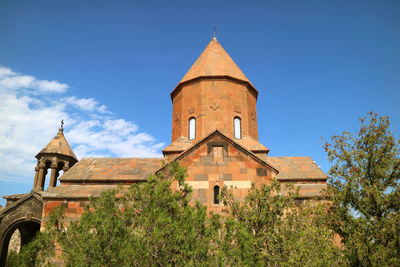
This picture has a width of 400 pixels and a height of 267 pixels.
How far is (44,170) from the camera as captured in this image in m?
12.7

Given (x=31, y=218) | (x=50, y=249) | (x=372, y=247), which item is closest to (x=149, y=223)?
(x=50, y=249)

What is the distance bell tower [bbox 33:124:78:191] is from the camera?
12.4 metres

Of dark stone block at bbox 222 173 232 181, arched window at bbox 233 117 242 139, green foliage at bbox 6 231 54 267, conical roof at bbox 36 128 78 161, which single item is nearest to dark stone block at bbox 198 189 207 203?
dark stone block at bbox 222 173 232 181

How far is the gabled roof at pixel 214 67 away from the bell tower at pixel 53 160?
6127 millimetres

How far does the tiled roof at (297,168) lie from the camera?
10211 mm

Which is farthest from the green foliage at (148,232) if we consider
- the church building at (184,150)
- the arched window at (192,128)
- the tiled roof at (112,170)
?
the arched window at (192,128)

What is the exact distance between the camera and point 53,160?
12.4m

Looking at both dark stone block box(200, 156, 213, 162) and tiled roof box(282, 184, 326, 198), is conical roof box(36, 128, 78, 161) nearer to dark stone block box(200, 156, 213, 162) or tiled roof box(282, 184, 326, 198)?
dark stone block box(200, 156, 213, 162)

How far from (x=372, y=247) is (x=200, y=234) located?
16.3ft

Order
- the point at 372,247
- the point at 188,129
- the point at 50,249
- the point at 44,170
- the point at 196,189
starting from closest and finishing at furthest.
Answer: the point at 50,249 < the point at 372,247 < the point at 196,189 < the point at 188,129 < the point at 44,170

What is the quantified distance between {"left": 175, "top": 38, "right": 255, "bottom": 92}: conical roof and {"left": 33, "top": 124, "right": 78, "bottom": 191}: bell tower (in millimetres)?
6404

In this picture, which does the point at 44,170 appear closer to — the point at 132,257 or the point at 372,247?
the point at 132,257

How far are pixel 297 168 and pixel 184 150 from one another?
529 cm

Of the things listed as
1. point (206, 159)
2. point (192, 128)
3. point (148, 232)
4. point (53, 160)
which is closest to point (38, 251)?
point (148, 232)
